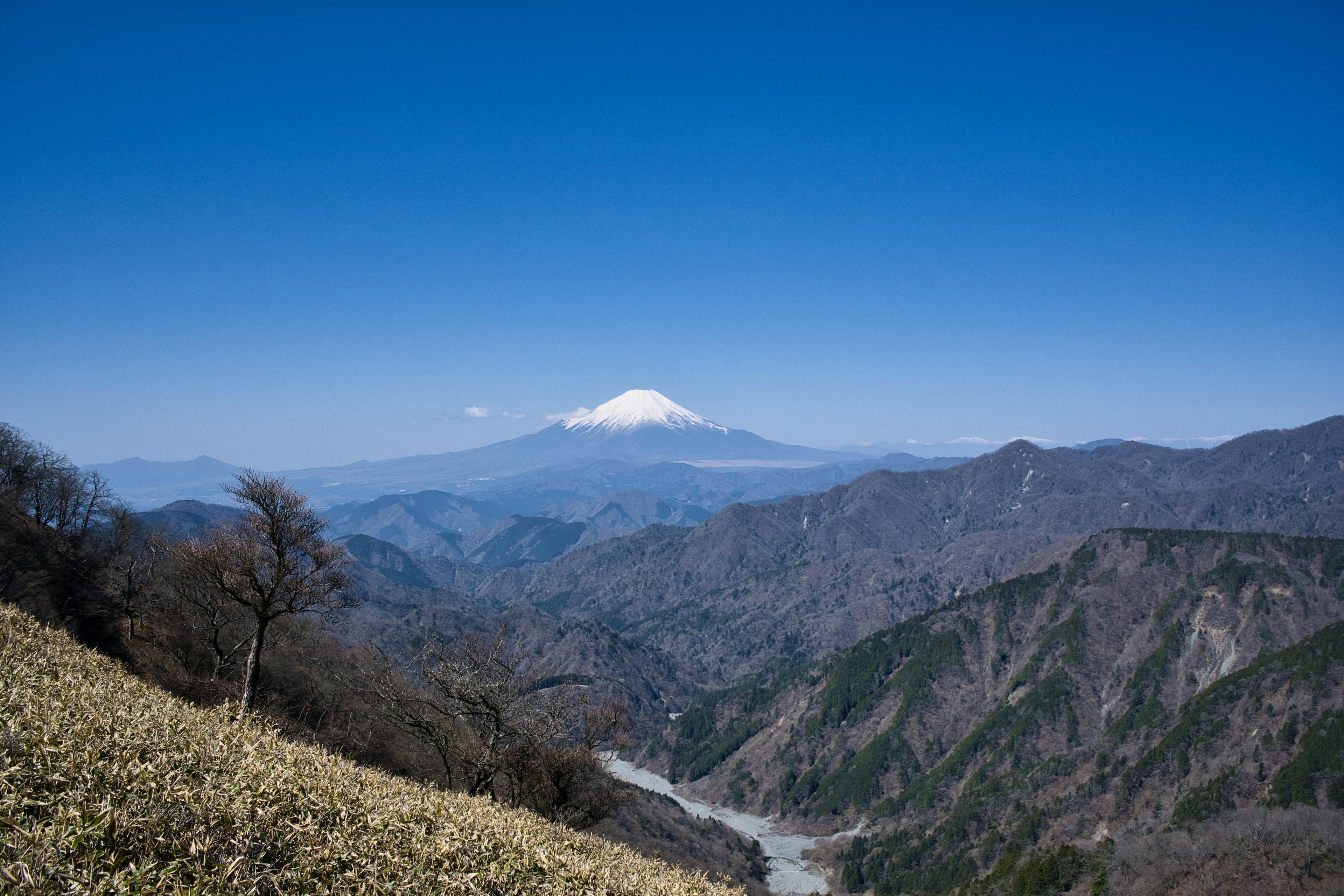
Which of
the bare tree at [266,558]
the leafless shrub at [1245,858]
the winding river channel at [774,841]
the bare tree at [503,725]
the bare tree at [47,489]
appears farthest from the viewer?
the winding river channel at [774,841]

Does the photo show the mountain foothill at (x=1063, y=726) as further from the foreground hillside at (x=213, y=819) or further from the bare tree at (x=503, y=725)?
the foreground hillside at (x=213, y=819)

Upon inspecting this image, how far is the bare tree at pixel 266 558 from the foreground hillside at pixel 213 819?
7.46 metres

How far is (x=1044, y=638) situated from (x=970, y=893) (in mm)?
93815

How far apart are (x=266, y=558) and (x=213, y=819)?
13.0m

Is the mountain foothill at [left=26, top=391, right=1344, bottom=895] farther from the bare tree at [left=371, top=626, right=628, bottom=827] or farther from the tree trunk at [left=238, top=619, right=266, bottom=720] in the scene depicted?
the bare tree at [left=371, top=626, right=628, bottom=827]

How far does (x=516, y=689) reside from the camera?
747 inches

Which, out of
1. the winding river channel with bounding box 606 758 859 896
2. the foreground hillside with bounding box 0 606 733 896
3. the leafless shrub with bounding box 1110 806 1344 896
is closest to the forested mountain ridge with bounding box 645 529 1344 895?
the winding river channel with bounding box 606 758 859 896

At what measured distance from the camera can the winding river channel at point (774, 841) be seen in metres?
112

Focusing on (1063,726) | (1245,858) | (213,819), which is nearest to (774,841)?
(1063,726)

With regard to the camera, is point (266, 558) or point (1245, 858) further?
point (1245, 858)

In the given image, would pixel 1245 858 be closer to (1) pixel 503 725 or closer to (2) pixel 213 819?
(1) pixel 503 725

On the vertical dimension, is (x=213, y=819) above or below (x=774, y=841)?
above

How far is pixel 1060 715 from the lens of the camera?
131500mm

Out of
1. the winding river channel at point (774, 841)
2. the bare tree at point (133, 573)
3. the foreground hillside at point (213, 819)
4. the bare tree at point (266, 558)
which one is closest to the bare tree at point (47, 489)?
the bare tree at point (133, 573)
